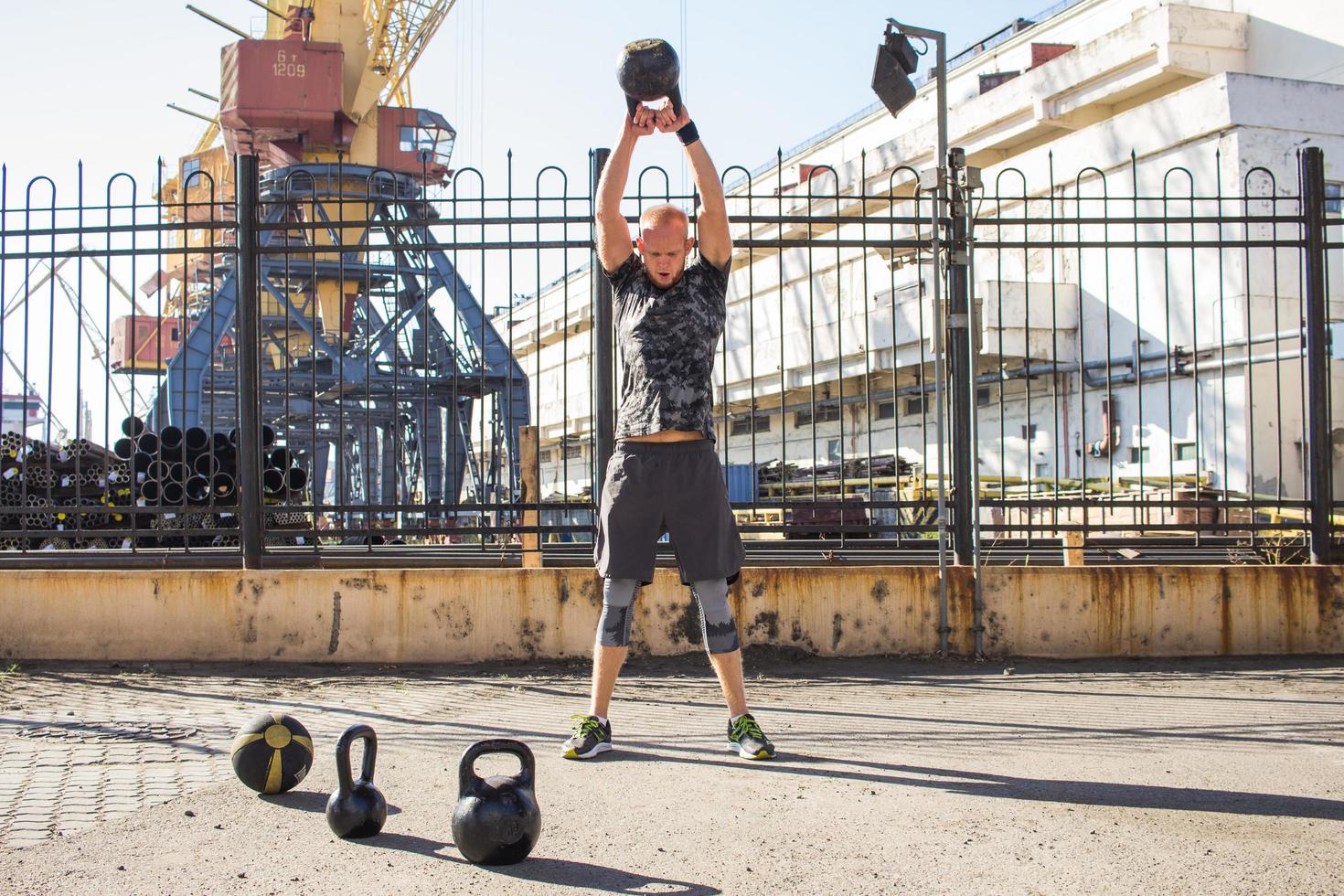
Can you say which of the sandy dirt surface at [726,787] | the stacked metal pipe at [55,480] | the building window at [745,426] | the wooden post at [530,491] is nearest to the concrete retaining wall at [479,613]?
the wooden post at [530,491]

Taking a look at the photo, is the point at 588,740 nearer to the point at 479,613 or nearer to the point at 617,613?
the point at 617,613

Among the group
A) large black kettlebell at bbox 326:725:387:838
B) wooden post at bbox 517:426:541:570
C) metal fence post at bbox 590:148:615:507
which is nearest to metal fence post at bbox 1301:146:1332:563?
metal fence post at bbox 590:148:615:507

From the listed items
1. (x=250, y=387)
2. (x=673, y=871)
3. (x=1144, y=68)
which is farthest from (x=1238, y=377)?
(x=673, y=871)

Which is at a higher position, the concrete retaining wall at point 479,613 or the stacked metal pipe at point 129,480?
the stacked metal pipe at point 129,480

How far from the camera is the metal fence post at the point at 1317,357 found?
260 inches

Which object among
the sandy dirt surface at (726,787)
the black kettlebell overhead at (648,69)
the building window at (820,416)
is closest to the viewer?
the sandy dirt surface at (726,787)

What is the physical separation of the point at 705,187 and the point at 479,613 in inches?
124

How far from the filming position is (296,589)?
6.16m

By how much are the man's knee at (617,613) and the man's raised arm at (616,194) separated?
1157 millimetres

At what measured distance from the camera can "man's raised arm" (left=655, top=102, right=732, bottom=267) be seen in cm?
380

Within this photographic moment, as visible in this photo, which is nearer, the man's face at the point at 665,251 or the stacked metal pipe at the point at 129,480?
the man's face at the point at 665,251

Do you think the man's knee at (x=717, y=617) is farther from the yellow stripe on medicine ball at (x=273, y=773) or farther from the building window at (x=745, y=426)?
the building window at (x=745, y=426)

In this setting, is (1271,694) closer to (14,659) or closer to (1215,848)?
(1215,848)

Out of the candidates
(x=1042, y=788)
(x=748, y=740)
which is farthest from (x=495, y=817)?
(x=1042, y=788)
